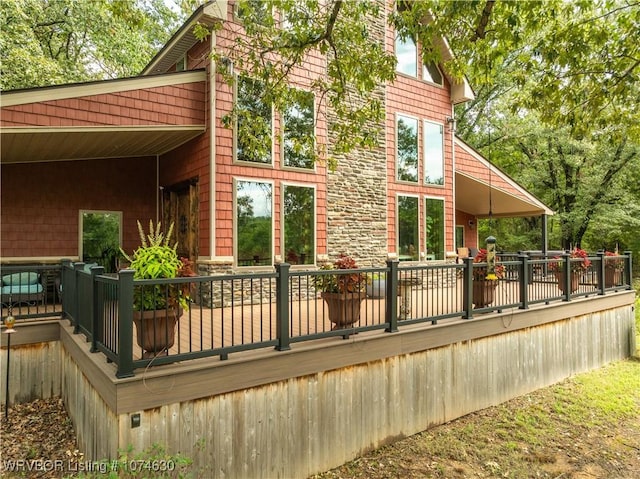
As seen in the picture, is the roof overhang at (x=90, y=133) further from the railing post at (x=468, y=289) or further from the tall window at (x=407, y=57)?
the tall window at (x=407, y=57)

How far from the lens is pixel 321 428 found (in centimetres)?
460

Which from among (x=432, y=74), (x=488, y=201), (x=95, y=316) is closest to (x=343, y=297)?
(x=95, y=316)

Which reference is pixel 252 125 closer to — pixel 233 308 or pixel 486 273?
pixel 233 308

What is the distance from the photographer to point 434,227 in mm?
11172

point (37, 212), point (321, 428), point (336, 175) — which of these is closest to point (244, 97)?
point (336, 175)

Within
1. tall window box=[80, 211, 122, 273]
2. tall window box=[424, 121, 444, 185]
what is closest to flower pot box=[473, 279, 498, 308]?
tall window box=[424, 121, 444, 185]

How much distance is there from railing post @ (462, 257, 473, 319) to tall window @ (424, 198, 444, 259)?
15.8 ft

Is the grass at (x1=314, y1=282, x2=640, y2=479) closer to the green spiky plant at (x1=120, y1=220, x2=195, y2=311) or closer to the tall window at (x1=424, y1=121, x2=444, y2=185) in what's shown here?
the green spiky plant at (x1=120, y1=220, x2=195, y2=311)

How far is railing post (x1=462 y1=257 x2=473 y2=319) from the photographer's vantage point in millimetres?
6099

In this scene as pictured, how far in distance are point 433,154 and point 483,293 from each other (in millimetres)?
5680

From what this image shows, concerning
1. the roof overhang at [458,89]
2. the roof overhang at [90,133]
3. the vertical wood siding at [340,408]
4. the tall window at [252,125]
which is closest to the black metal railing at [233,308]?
the vertical wood siding at [340,408]

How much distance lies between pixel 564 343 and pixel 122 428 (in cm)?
763

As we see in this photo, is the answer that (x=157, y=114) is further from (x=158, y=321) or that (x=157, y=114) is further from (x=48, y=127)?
(x=158, y=321)

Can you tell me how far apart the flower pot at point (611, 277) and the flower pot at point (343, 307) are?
24.1 feet
